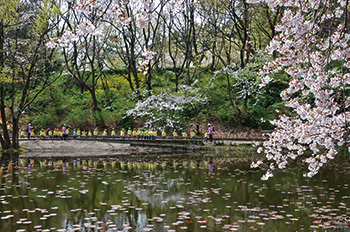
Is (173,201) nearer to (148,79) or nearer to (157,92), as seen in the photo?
(157,92)

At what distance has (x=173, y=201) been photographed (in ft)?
25.7

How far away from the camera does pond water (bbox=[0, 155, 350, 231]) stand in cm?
606

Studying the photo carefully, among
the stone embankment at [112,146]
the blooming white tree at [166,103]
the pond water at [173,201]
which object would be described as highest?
the blooming white tree at [166,103]

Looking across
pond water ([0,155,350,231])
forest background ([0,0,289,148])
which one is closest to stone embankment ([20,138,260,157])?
forest background ([0,0,289,148])

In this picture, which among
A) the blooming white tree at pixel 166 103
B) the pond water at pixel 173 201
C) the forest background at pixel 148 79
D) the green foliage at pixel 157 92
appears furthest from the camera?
the green foliage at pixel 157 92

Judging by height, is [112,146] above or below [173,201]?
above

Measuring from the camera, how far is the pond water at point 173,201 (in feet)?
19.9

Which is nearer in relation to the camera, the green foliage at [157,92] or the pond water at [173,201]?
the pond water at [173,201]

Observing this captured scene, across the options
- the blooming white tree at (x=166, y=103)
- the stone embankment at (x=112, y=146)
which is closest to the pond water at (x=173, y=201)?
the stone embankment at (x=112, y=146)

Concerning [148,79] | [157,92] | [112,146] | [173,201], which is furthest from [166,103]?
[173,201]

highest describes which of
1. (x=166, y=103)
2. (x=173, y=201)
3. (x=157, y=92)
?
(x=157, y=92)

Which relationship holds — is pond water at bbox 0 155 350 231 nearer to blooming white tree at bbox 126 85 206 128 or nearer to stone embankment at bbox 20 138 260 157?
stone embankment at bbox 20 138 260 157

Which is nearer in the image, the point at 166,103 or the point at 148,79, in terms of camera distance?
the point at 166,103

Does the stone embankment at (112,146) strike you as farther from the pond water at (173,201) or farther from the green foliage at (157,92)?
the pond water at (173,201)
